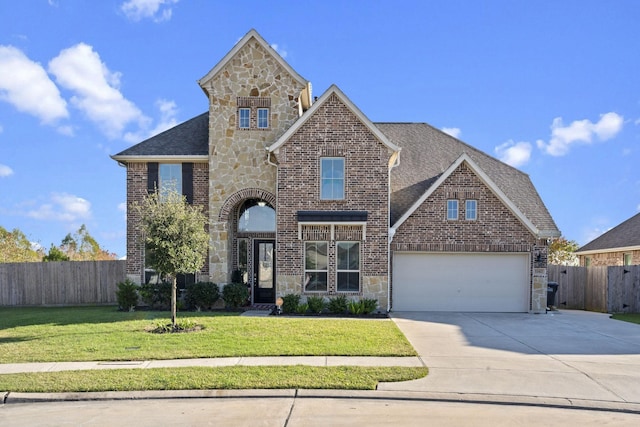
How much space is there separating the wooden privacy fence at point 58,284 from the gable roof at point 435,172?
13310 mm

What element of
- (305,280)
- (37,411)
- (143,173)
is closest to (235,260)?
(305,280)

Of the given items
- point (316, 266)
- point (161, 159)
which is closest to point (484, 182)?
point (316, 266)

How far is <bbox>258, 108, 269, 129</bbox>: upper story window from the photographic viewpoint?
18156 millimetres

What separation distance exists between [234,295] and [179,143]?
6.77 meters

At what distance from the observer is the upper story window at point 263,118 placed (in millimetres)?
18156

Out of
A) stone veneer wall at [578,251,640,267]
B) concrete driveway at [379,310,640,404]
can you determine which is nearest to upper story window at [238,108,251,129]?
concrete driveway at [379,310,640,404]

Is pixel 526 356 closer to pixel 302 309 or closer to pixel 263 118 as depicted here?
A: pixel 302 309

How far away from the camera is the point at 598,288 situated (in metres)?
20.9

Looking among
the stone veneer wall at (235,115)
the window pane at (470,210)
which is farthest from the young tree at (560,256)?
the stone veneer wall at (235,115)

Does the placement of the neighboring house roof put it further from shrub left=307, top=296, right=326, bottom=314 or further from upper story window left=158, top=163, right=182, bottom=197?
upper story window left=158, top=163, right=182, bottom=197

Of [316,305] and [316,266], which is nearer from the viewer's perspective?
[316,305]

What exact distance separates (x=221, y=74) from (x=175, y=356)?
11.8 metres

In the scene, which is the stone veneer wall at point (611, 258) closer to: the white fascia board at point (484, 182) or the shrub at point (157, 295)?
the white fascia board at point (484, 182)

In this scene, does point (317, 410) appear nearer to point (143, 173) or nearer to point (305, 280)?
point (305, 280)
